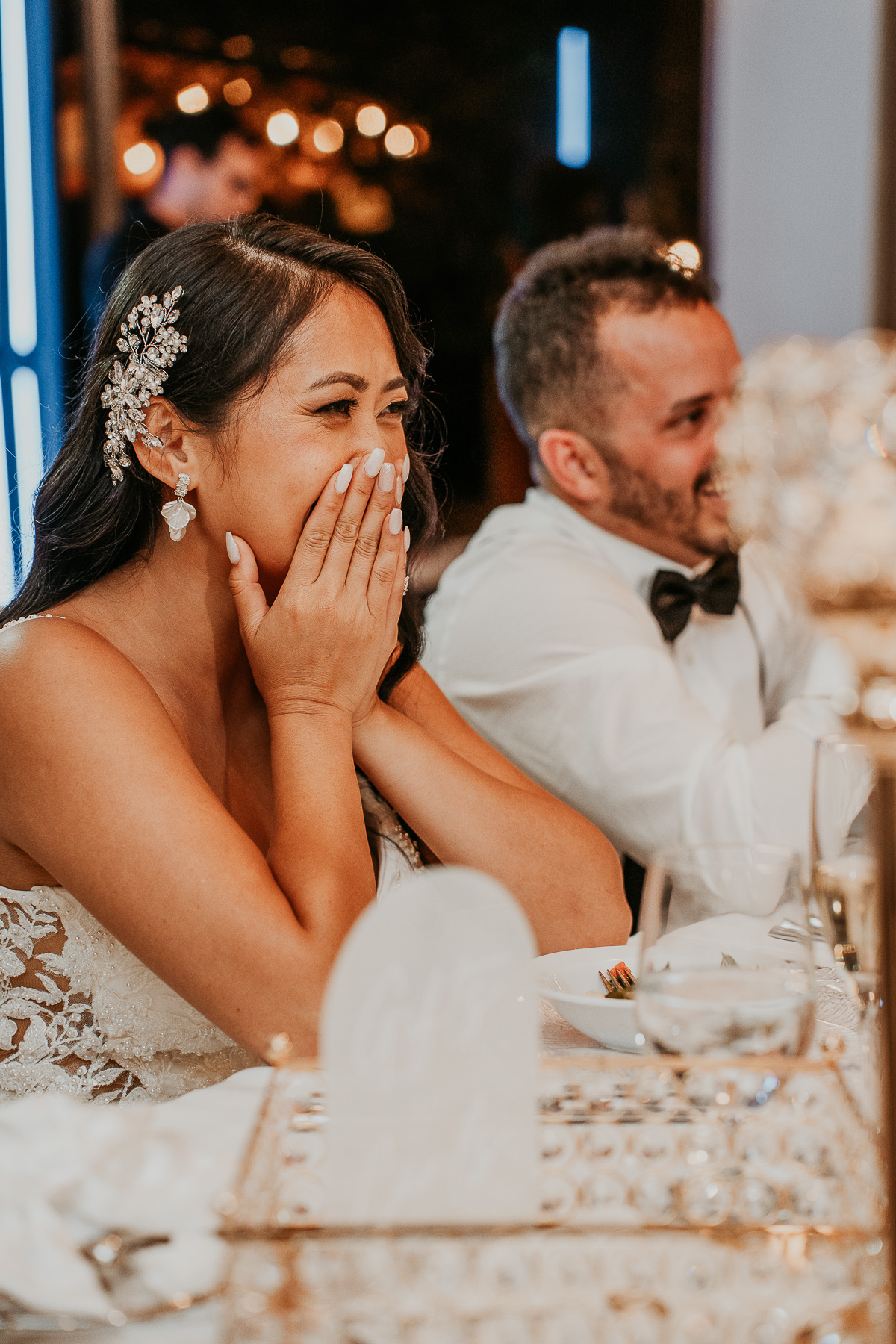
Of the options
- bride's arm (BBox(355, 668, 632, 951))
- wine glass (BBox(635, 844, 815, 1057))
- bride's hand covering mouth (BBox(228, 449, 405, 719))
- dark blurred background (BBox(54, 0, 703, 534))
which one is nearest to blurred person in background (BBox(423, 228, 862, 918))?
bride's arm (BBox(355, 668, 632, 951))

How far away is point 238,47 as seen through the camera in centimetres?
406

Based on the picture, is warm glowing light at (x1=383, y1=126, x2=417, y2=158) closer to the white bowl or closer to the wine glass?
the white bowl

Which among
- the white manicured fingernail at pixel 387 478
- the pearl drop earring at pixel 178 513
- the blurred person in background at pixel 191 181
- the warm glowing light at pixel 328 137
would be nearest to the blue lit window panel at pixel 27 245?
the blurred person in background at pixel 191 181

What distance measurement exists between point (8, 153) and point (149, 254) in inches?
113

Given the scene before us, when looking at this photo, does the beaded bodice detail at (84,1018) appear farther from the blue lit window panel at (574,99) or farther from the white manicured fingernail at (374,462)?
the blue lit window panel at (574,99)

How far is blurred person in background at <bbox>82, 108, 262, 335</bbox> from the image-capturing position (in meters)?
3.90

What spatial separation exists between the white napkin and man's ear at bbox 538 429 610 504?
1870 mm

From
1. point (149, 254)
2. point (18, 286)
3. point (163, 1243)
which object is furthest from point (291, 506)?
point (18, 286)

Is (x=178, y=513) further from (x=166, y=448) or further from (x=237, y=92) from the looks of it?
(x=237, y=92)

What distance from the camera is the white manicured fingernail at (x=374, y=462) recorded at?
55.2 inches

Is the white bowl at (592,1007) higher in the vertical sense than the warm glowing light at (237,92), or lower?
lower

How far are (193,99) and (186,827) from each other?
3569 millimetres

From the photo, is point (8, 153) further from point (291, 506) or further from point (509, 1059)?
point (509, 1059)

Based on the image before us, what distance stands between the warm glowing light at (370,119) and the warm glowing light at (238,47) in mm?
404
